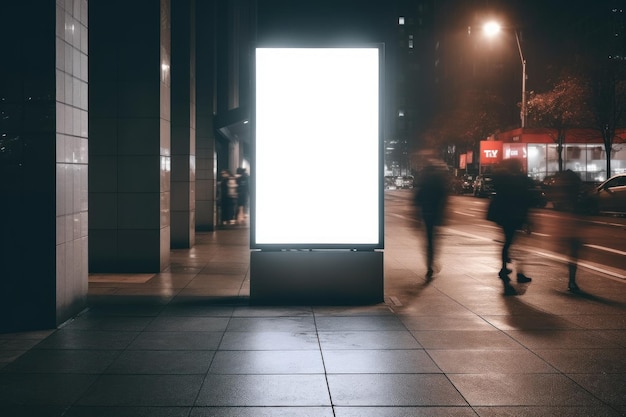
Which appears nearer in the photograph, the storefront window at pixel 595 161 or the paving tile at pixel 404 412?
the paving tile at pixel 404 412

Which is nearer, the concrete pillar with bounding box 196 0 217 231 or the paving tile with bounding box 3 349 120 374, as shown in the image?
the paving tile with bounding box 3 349 120 374

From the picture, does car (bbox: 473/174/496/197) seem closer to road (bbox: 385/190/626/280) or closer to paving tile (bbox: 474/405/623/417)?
road (bbox: 385/190/626/280)

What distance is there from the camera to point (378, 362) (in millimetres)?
6410

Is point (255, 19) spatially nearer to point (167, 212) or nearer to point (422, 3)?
point (167, 212)

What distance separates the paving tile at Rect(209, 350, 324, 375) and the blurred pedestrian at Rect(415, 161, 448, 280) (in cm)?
623

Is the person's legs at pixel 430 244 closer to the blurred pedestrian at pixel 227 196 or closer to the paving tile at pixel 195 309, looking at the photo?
→ the paving tile at pixel 195 309

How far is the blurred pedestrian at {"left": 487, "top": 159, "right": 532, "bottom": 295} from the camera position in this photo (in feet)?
38.0

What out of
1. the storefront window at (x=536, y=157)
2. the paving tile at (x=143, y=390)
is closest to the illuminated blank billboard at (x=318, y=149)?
the paving tile at (x=143, y=390)

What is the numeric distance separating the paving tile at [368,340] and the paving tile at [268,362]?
420 millimetres

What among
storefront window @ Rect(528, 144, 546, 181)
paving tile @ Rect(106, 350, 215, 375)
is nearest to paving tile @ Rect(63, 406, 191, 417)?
paving tile @ Rect(106, 350, 215, 375)

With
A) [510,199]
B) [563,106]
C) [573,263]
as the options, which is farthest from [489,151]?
[573,263]

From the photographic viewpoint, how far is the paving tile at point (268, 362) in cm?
613

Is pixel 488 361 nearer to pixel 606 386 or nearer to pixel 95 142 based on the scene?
pixel 606 386

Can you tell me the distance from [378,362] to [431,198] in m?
6.67
